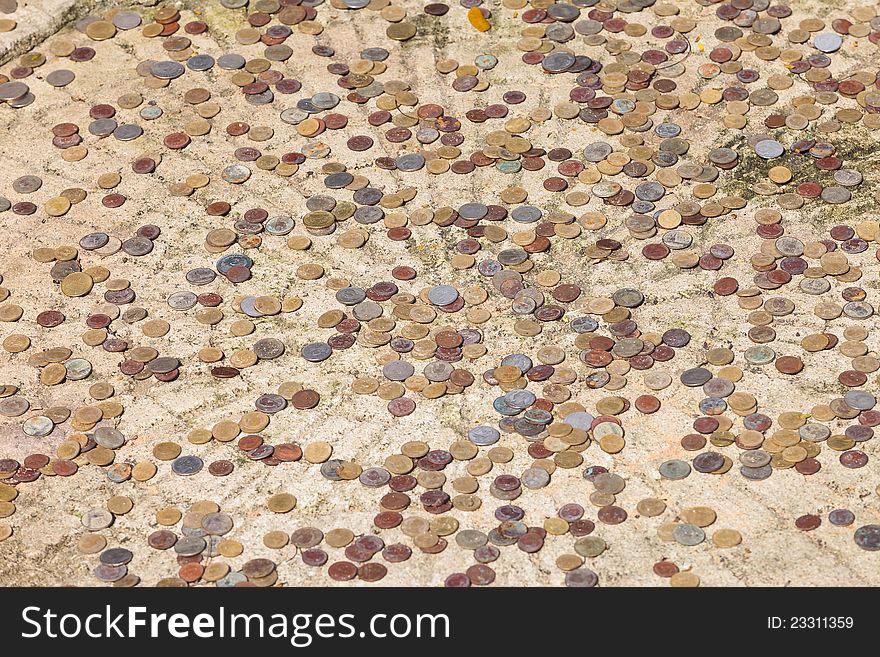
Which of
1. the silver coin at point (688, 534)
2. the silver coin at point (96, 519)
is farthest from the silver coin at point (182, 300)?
the silver coin at point (688, 534)

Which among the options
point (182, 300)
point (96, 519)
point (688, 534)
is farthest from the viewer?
point (182, 300)

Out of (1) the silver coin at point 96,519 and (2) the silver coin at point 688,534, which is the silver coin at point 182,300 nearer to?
(1) the silver coin at point 96,519

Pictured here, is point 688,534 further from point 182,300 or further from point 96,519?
point 182,300

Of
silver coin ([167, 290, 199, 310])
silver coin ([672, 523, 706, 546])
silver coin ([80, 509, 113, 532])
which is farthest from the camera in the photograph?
silver coin ([167, 290, 199, 310])

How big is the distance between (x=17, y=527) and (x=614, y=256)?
1.97 m

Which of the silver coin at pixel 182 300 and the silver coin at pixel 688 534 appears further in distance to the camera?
the silver coin at pixel 182 300

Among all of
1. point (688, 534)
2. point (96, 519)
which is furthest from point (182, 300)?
point (688, 534)

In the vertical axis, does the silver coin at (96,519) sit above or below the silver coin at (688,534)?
above

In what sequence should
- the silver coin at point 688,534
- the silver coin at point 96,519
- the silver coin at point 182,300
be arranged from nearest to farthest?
1. the silver coin at point 688,534
2. the silver coin at point 96,519
3. the silver coin at point 182,300

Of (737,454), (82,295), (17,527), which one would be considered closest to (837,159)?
(737,454)

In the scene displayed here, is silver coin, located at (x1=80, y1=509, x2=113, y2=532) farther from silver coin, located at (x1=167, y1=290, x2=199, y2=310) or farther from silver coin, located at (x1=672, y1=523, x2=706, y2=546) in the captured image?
silver coin, located at (x1=672, y1=523, x2=706, y2=546)

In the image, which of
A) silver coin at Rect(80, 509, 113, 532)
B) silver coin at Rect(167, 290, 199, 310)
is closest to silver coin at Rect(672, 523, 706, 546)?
silver coin at Rect(80, 509, 113, 532)

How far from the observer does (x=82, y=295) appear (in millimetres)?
4008

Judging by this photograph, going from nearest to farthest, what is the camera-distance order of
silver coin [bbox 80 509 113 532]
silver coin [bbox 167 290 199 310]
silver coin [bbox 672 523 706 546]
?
silver coin [bbox 672 523 706 546]
silver coin [bbox 80 509 113 532]
silver coin [bbox 167 290 199 310]
